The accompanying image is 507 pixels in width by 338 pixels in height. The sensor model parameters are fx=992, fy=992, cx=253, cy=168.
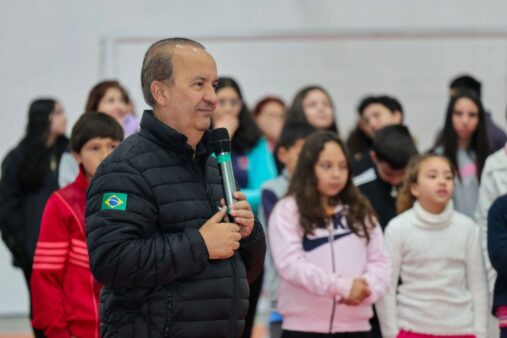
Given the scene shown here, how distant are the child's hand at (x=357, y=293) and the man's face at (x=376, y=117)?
7.01 feet

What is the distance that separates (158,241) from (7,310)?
21.5 ft

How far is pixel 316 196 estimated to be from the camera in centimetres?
462

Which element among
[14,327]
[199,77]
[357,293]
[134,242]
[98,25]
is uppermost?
[98,25]

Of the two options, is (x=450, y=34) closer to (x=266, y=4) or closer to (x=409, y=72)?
(x=409, y=72)

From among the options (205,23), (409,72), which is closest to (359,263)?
(409,72)

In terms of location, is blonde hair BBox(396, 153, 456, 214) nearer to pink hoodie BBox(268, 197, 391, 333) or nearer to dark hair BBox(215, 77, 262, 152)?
pink hoodie BBox(268, 197, 391, 333)

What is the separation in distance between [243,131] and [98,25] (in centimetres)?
371

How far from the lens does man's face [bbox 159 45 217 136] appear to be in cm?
283

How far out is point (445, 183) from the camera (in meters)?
4.64

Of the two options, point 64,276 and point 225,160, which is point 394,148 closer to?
point 64,276

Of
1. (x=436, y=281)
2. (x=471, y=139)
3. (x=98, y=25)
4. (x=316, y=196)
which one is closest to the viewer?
(x=436, y=281)

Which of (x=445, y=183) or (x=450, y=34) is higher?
(x=450, y=34)

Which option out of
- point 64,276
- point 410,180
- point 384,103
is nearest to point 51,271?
point 64,276

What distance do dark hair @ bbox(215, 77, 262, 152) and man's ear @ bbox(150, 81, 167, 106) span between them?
8.68 feet
